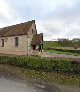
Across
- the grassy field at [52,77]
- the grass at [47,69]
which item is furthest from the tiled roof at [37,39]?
the grassy field at [52,77]

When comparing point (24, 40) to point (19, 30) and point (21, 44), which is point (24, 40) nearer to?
point (21, 44)

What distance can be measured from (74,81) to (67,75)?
1.80m

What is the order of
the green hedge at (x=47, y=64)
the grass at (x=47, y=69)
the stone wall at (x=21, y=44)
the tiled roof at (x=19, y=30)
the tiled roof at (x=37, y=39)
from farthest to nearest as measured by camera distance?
the tiled roof at (x=37, y=39) < the tiled roof at (x=19, y=30) < the stone wall at (x=21, y=44) < the green hedge at (x=47, y=64) < the grass at (x=47, y=69)

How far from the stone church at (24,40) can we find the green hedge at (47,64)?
542 inches

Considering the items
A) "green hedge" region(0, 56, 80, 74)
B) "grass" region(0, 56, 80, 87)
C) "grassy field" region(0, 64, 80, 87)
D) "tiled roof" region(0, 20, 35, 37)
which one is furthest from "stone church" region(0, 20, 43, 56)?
"grassy field" region(0, 64, 80, 87)

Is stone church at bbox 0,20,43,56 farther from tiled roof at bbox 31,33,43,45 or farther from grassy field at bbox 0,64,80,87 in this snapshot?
grassy field at bbox 0,64,80,87

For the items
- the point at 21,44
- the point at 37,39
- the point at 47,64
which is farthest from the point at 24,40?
the point at 47,64

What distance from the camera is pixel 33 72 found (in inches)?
732

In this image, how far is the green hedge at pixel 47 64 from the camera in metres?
16.8

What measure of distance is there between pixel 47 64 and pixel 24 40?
18.9 m

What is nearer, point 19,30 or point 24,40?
point 24,40

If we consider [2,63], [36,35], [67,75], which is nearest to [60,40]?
[36,35]

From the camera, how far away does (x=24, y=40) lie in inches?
1452

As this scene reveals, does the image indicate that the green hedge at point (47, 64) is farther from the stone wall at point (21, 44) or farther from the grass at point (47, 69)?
the stone wall at point (21, 44)
